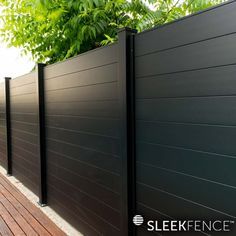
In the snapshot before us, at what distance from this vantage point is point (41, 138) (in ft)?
11.7

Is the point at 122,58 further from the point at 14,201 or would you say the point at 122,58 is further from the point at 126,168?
Answer: the point at 14,201

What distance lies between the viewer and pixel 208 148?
1.42 m

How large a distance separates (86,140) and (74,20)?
1384 mm

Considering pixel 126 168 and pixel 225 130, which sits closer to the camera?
pixel 225 130

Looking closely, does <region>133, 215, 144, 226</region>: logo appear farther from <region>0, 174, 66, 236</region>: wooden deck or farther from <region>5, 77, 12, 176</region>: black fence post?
<region>5, 77, 12, 176</region>: black fence post

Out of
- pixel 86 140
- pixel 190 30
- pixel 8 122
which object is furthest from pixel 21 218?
pixel 190 30

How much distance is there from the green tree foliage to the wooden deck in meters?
1.89

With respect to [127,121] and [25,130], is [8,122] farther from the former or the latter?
[127,121]

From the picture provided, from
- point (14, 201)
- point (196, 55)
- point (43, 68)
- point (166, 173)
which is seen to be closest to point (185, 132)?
point (166, 173)

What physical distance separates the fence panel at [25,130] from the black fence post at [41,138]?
7.0 inches

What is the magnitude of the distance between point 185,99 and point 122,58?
63cm

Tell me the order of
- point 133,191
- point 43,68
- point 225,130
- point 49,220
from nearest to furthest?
point 225,130 < point 133,191 < point 49,220 < point 43,68

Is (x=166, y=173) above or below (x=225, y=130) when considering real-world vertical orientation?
below

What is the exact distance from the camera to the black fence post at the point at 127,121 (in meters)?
1.94
